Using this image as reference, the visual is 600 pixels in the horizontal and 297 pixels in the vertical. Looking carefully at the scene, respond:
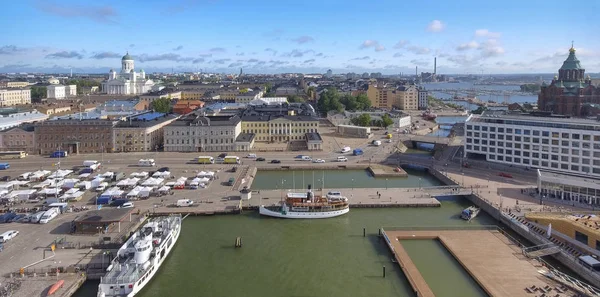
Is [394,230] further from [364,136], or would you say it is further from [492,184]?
[364,136]

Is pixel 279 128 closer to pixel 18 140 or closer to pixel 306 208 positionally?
pixel 18 140

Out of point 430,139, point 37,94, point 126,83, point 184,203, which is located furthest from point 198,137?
point 126,83

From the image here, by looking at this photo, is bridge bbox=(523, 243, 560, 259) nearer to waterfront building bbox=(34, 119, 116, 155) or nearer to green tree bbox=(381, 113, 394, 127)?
waterfront building bbox=(34, 119, 116, 155)

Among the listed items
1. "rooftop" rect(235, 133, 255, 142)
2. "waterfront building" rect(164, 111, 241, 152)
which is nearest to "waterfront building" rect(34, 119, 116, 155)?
"waterfront building" rect(164, 111, 241, 152)

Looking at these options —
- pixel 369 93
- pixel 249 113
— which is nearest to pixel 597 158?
pixel 249 113

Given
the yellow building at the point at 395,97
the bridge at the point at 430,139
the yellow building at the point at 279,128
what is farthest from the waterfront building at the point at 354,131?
the yellow building at the point at 395,97
